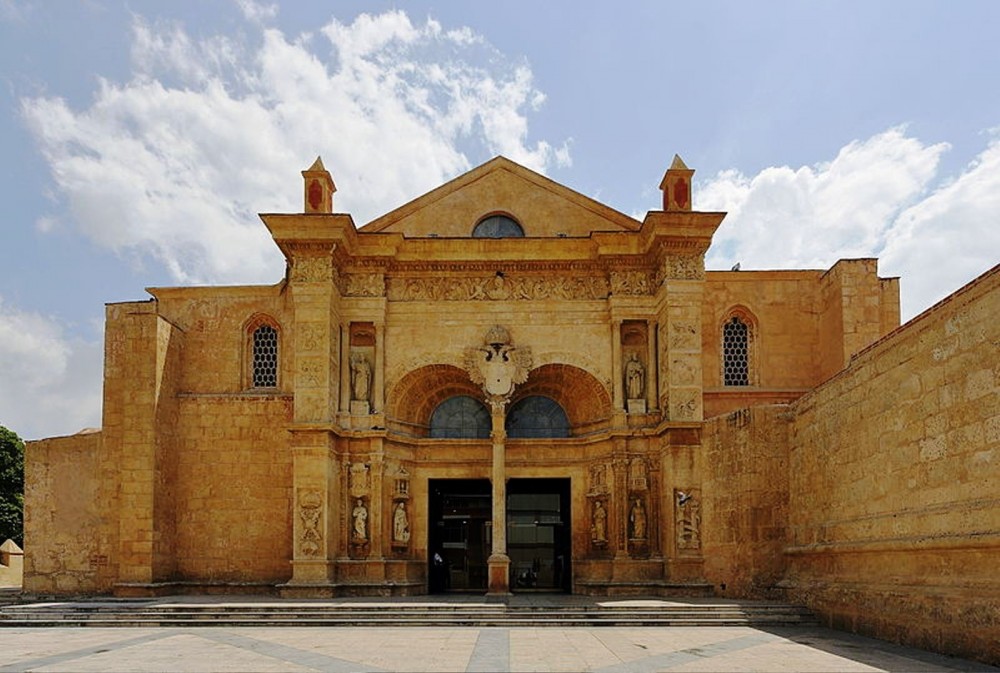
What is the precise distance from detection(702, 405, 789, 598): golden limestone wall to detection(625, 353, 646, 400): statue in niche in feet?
9.40

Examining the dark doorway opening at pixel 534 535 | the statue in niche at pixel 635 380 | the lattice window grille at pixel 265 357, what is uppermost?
the lattice window grille at pixel 265 357

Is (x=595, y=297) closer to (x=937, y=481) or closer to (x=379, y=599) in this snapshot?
(x=379, y=599)

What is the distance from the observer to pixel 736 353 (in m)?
26.1

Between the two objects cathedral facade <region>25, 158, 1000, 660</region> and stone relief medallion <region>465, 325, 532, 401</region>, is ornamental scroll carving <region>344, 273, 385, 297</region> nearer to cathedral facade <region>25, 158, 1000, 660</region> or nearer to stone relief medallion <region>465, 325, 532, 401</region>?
cathedral facade <region>25, 158, 1000, 660</region>

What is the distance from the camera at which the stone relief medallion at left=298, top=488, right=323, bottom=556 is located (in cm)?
2234

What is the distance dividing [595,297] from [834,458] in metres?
8.76

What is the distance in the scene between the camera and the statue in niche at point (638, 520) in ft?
75.8

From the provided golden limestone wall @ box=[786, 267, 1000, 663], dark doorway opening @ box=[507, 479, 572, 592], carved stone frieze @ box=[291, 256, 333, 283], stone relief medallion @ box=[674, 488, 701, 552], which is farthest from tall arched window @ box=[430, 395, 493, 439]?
golden limestone wall @ box=[786, 267, 1000, 663]

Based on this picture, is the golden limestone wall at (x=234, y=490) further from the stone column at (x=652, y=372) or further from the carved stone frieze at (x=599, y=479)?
the stone column at (x=652, y=372)

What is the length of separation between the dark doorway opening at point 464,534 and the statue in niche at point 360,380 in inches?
146

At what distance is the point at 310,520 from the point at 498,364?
5.76 metres

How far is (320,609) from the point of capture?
1906cm

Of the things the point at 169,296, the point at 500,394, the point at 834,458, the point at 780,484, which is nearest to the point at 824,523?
the point at 834,458

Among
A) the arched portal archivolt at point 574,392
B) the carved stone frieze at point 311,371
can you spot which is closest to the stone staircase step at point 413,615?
the carved stone frieze at point 311,371
